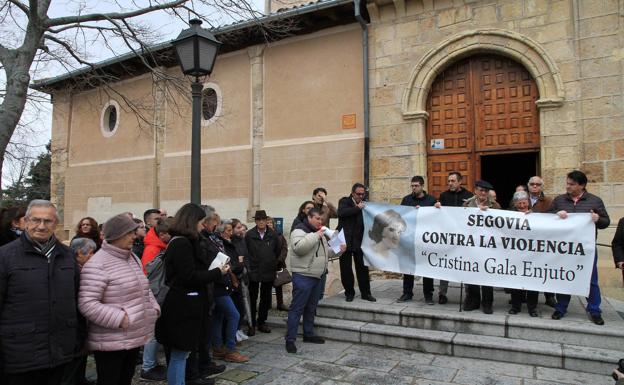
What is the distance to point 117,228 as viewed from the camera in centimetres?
325

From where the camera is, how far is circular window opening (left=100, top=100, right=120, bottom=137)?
1470 cm

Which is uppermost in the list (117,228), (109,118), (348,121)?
(109,118)

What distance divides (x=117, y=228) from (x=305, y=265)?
267 cm

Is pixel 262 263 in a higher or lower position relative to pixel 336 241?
lower

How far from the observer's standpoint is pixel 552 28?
8352 millimetres

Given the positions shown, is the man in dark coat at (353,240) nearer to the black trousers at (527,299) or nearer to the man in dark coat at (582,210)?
the black trousers at (527,299)

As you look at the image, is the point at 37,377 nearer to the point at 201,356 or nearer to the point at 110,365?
the point at 110,365

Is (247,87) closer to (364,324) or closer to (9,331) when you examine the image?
(364,324)

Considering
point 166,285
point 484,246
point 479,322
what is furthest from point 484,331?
point 166,285

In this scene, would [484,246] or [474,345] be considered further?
[484,246]

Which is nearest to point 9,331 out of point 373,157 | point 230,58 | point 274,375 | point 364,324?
point 274,375

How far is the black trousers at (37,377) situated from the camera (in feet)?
9.31

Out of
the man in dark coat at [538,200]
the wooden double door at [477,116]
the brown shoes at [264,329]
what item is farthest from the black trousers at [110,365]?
the wooden double door at [477,116]

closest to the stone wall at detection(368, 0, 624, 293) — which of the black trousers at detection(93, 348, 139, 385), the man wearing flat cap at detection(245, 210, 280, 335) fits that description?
the man wearing flat cap at detection(245, 210, 280, 335)
